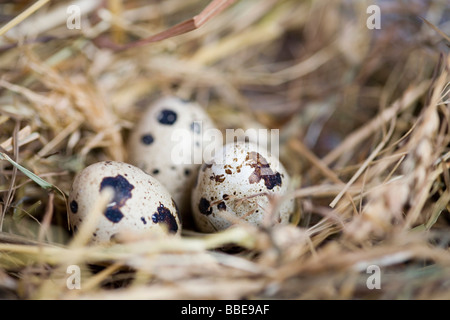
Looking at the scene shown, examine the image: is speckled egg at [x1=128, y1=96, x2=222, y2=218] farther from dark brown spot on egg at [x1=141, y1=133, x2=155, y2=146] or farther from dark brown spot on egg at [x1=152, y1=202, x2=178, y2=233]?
dark brown spot on egg at [x1=152, y1=202, x2=178, y2=233]

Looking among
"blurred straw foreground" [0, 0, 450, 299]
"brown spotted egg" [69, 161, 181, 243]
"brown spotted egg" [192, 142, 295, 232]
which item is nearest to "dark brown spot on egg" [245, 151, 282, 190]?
"brown spotted egg" [192, 142, 295, 232]

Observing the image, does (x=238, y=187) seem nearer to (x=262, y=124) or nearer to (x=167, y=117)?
(x=167, y=117)

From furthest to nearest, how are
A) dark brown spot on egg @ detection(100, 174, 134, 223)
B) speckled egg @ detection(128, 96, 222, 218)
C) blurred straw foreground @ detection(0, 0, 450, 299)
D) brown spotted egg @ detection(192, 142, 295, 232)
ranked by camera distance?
speckled egg @ detection(128, 96, 222, 218) < brown spotted egg @ detection(192, 142, 295, 232) < dark brown spot on egg @ detection(100, 174, 134, 223) < blurred straw foreground @ detection(0, 0, 450, 299)

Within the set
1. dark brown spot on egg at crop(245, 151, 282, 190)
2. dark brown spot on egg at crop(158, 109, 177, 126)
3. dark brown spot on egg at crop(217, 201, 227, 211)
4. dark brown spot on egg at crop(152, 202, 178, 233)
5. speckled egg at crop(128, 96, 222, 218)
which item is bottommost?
dark brown spot on egg at crop(152, 202, 178, 233)

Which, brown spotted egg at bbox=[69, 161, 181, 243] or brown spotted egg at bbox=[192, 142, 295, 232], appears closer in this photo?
brown spotted egg at bbox=[69, 161, 181, 243]

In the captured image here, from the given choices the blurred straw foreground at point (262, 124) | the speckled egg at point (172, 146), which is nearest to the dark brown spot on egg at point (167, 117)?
the speckled egg at point (172, 146)

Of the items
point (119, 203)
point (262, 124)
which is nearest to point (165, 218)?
point (119, 203)

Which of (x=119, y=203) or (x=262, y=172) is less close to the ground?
(x=262, y=172)
